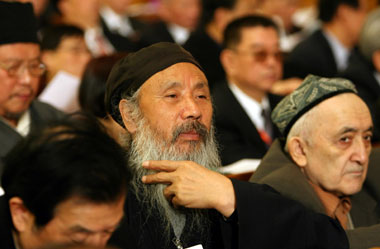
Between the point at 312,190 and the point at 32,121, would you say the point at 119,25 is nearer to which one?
the point at 32,121

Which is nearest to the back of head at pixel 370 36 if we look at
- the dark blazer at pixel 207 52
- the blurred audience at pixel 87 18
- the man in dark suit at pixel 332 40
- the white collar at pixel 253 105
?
the man in dark suit at pixel 332 40

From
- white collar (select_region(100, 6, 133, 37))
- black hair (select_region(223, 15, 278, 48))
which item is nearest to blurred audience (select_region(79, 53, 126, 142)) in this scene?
black hair (select_region(223, 15, 278, 48))

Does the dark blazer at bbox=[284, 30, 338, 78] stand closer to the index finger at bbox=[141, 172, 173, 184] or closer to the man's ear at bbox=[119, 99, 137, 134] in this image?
the man's ear at bbox=[119, 99, 137, 134]

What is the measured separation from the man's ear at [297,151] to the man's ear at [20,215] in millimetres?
1476

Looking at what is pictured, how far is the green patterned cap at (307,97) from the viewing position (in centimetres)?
298

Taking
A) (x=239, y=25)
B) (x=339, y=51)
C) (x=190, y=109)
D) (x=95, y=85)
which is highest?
(x=190, y=109)

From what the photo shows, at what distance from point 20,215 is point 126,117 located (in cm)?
88

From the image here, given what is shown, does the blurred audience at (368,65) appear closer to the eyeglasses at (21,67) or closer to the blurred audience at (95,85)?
the blurred audience at (95,85)

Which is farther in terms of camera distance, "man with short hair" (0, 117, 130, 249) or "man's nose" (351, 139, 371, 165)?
"man's nose" (351, 139, 371, 165)

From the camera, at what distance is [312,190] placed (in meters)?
2.89

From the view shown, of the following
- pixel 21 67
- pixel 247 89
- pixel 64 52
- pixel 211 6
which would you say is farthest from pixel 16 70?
pixel 211 6

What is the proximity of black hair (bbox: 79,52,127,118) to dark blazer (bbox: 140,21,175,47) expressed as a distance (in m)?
3.30

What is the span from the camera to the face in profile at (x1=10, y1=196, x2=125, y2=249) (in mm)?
1829

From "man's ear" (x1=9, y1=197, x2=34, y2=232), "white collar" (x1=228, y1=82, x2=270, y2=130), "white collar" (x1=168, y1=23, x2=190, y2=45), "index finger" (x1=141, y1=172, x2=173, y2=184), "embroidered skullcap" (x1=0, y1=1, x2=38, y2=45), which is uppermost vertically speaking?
"man's ear" (x1=9, y1=197, x2=34, y2=232)
